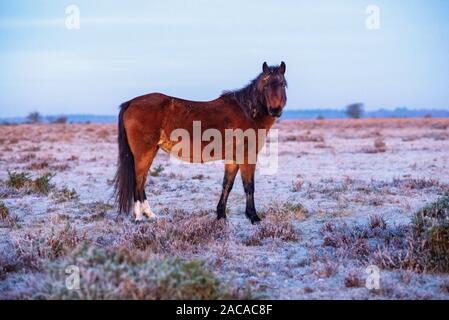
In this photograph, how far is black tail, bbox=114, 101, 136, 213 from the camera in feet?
25.6

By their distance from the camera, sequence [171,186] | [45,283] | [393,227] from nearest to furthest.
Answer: [45,283], [393,227], [171,186]

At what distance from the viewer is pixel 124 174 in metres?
7.81

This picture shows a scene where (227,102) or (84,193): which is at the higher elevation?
(227,102)

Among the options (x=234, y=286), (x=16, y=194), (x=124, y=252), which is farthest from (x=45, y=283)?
(x=16, y=194)

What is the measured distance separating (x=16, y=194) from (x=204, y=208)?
3.97m

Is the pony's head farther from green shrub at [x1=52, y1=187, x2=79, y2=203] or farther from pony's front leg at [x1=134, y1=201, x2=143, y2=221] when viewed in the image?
green shrub at [x1=52, y1=187, x2=79, y2=203]

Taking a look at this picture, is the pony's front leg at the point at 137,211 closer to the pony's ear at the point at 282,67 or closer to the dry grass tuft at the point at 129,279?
the pony's ear at the point at 282,67

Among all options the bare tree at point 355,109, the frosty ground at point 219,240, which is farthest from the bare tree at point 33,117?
the frosty ground at point 219,240

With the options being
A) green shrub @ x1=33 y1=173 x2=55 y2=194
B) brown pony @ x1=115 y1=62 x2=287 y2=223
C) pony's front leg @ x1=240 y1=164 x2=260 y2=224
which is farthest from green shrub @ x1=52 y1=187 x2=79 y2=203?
pony's front leg @ x1=240 y1=164 x2=260 y2=224

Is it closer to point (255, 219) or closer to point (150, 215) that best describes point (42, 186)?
point (150, 215)

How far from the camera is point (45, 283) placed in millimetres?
4254

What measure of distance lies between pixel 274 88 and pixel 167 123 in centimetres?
168
